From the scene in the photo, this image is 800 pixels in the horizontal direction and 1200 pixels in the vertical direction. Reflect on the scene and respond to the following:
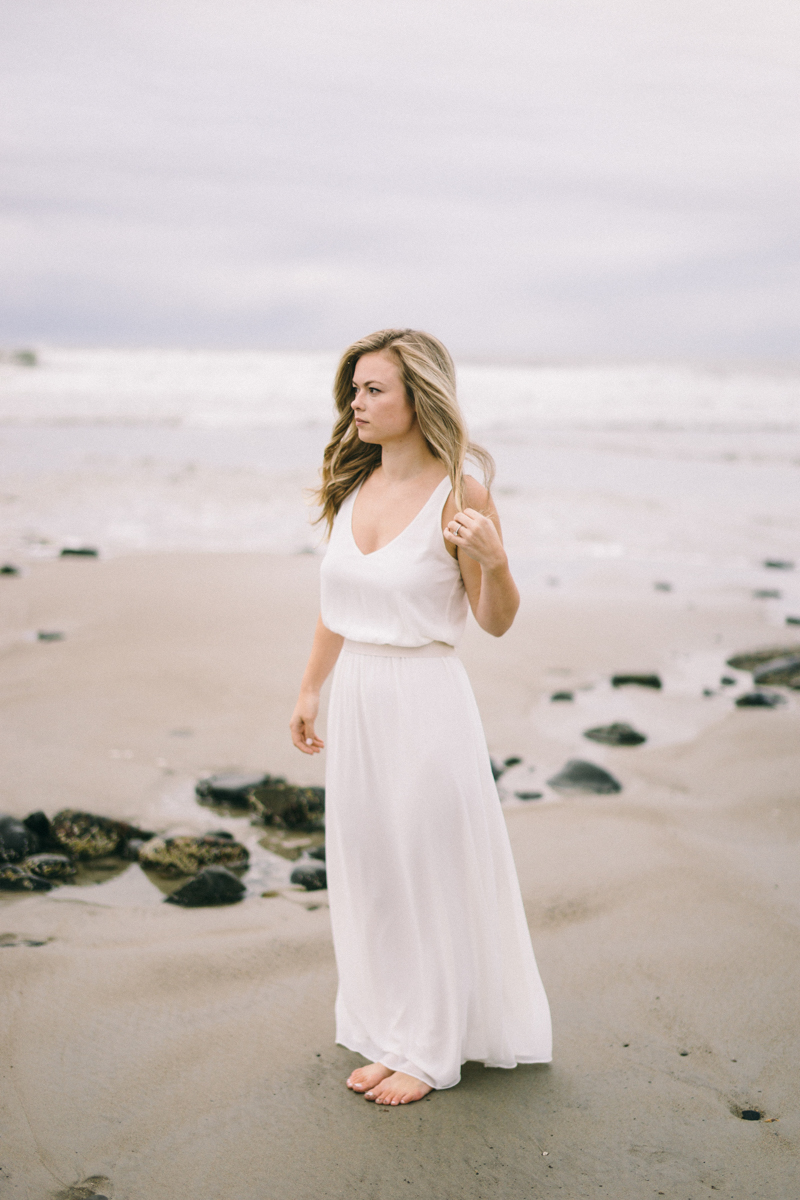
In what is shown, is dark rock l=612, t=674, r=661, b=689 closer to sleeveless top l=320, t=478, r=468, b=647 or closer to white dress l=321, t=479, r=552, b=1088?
white dress l=321, t=479, r=552, b=1088

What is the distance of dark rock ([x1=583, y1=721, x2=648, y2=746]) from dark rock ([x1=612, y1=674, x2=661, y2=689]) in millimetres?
1093

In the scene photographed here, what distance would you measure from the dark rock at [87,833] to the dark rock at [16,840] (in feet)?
0.39

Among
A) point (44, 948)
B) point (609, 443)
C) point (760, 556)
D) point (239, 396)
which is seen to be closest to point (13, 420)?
point (239, 396)

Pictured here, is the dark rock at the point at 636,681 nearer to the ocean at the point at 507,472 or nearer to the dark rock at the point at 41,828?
the ocean at the point at 507,472

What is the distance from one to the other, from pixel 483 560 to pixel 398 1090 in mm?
1710

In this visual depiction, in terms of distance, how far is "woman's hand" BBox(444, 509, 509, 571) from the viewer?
2719mm

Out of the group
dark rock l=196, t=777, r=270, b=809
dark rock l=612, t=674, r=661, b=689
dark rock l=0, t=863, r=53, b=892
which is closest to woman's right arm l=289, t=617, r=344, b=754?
dark rock l=0, t=863, r=53, b=892

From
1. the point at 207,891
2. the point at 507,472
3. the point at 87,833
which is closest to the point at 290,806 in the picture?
the point at 207,891

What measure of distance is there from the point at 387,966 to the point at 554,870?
1773 mm

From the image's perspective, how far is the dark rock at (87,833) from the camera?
4766 millimetres

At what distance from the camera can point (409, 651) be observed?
120 inches

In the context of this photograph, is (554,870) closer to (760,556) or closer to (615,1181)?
(615,1181)

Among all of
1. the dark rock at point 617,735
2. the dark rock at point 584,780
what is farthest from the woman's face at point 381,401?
the dark rock at point 617,735

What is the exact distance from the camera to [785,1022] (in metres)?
3.50
